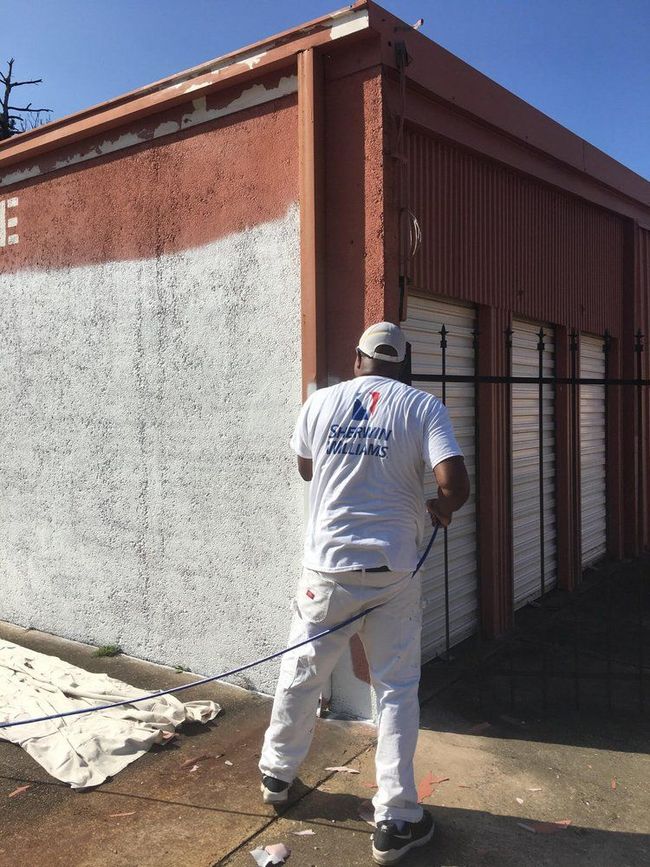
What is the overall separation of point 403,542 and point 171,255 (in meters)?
3.00

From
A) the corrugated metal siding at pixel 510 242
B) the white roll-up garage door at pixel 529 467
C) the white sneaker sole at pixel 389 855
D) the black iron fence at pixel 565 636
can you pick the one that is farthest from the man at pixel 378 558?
the white roll-up garage door at pixel 529 467

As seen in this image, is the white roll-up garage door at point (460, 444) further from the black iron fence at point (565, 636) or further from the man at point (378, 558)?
the man at point (378, 558)

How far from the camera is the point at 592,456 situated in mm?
8062

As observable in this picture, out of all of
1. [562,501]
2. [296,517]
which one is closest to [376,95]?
[296,517]

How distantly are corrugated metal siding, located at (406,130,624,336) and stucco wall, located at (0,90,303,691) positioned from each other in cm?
100

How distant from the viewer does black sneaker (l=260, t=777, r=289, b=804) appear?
349 centimetres

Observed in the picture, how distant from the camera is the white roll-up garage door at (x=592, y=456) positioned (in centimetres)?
783

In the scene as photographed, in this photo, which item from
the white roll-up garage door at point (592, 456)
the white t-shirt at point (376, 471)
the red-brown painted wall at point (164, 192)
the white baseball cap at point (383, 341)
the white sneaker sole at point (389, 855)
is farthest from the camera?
the white roll-up garage door at point (592, 456)

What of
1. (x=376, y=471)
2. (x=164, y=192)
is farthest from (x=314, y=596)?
(x=164, y=192)

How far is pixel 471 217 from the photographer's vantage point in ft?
18.6

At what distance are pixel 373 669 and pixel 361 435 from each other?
100cm

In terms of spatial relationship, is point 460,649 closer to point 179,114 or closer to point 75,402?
point 75,402

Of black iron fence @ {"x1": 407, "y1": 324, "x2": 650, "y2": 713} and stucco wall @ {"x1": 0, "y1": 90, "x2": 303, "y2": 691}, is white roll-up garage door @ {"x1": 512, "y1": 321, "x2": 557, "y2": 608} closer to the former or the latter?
black iron fence @ {"x1": 407, "y1": 324, "x2": 650, "y2": 713}

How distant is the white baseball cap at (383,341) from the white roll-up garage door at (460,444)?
154cm
